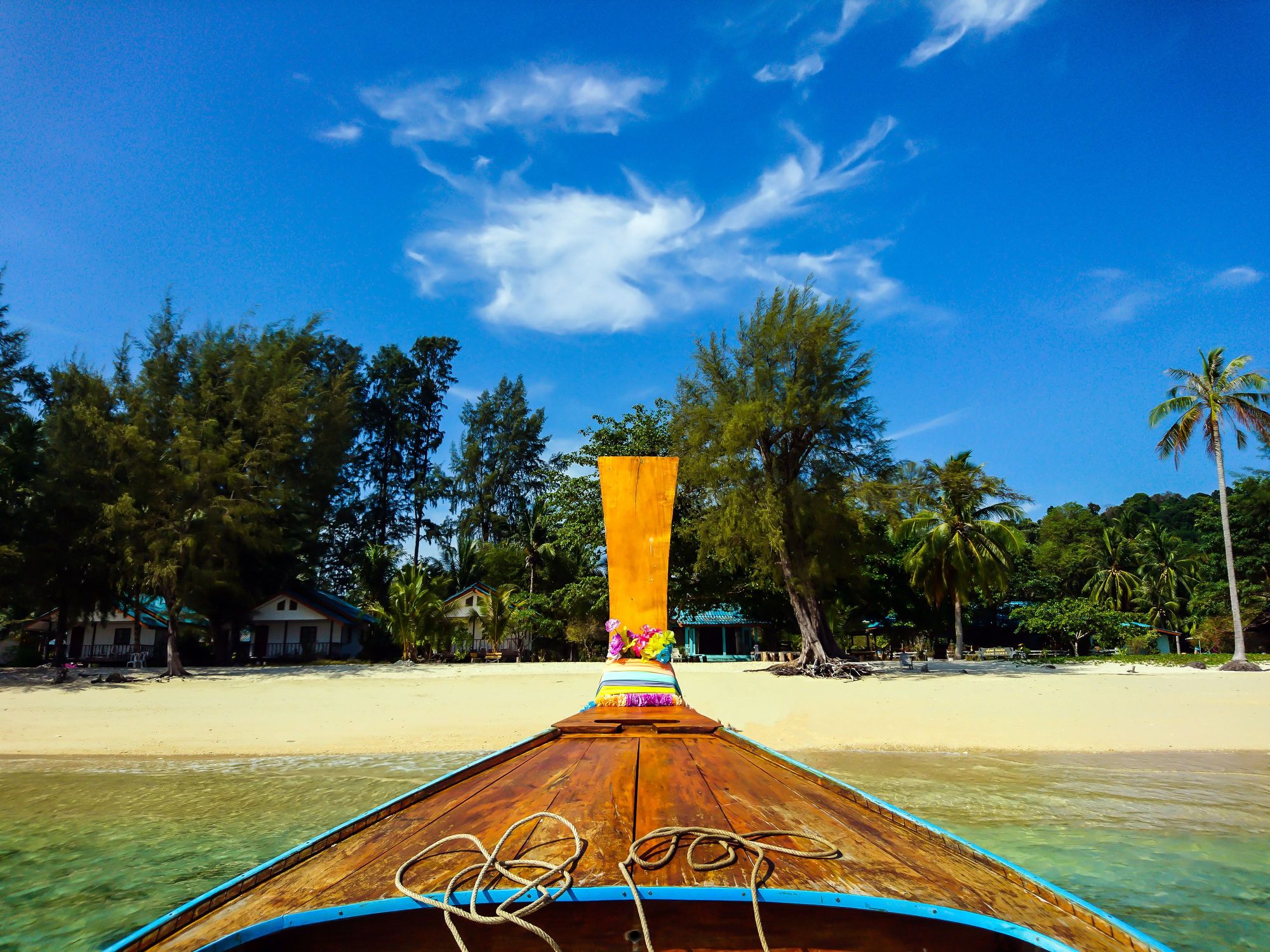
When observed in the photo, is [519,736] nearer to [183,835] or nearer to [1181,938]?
[183,835]

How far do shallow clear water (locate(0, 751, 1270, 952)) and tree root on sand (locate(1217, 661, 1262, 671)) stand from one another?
14740 mm

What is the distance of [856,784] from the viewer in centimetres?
758

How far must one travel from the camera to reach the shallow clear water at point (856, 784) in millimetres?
4477

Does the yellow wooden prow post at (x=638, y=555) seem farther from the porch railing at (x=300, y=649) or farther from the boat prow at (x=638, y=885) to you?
the porch railing at (x=300, y=649)

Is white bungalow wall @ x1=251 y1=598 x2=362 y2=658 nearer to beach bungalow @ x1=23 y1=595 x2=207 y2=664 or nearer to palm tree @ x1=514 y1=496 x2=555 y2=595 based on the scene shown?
beach bungalow @ x1=23 y1=595 x2=207 y2=664

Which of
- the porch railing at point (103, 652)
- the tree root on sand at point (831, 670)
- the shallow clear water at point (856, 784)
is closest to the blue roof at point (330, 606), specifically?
the porch railing at point (103, 652)

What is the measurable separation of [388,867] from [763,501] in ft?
58.8

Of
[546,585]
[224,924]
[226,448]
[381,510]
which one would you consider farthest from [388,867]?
[381,510]

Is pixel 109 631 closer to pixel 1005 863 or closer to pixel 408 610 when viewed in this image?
pixel 408 610

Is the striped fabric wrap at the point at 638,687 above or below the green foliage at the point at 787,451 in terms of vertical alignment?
below

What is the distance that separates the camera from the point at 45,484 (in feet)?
Result: 75.5

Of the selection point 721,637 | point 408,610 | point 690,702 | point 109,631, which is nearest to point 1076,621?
point 721,637

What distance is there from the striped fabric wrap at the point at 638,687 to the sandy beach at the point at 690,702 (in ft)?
15.8

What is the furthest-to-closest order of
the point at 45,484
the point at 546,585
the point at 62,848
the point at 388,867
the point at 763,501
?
the point at 546,585 < the point at 45,484 < the point at 763,501 < the point at 62,848 < the point at 388,867
